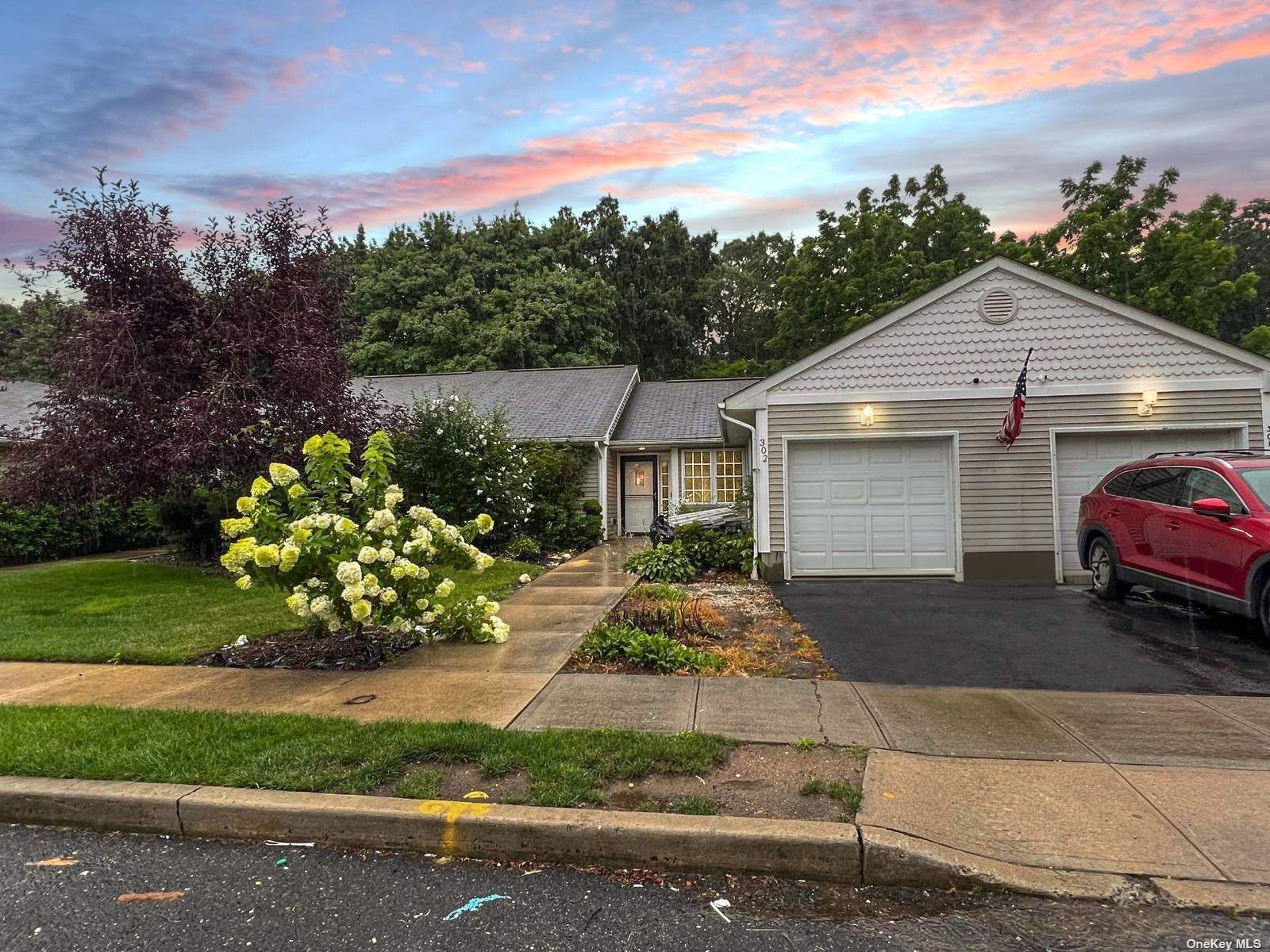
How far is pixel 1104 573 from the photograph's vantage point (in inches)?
336

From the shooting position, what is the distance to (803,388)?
10.5m

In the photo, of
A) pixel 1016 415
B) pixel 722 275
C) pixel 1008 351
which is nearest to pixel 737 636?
pixel 1016 415

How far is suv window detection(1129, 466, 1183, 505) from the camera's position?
24.2 ft

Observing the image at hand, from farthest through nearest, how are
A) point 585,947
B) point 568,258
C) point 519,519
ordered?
1. point 568,258
2. point 519,519
3. point 585,947

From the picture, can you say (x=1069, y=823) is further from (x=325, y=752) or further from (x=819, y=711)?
(x=325, y=752)

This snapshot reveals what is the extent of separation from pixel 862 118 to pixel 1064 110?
331cm

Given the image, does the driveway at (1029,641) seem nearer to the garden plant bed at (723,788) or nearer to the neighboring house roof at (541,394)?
the garden plant bed at (723,788)

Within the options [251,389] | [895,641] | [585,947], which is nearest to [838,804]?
[585,947]

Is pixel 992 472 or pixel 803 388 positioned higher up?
pixel 803 388

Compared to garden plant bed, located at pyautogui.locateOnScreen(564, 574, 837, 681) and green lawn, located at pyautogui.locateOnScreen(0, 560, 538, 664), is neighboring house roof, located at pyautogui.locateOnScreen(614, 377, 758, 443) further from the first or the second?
garden plant bed, located at pyautogui.locateOnScreen(564, 574, 837, 681)

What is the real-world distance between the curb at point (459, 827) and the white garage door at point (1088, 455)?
8955 millimetres

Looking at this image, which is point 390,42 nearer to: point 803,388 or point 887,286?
point 803,388

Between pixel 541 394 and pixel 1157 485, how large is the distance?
1500 cm

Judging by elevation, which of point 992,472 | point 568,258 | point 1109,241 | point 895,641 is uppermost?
point 568,258
